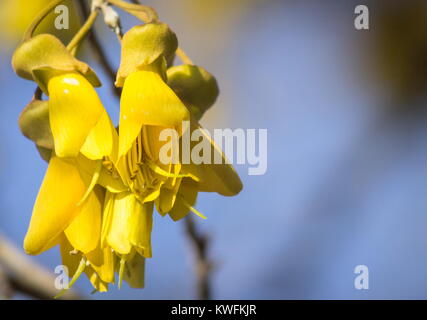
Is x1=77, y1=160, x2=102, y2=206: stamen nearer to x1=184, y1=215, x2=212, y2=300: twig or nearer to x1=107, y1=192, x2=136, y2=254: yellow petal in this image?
x1=107, y1=192, x2=136, y2=254: yellow petal

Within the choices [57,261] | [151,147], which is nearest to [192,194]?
[151,147]

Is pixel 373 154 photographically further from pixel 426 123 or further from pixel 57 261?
pixel 57 261

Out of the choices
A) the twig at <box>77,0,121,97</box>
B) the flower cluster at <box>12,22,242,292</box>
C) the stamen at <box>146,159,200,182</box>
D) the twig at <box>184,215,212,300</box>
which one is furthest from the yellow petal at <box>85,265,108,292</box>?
the twig at <box>184,215,212,300</box>

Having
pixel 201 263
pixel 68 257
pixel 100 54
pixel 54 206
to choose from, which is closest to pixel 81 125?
pixel 54 206

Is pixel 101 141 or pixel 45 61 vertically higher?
pixel 45 61

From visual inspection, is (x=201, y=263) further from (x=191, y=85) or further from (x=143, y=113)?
(x=143, y=113)
